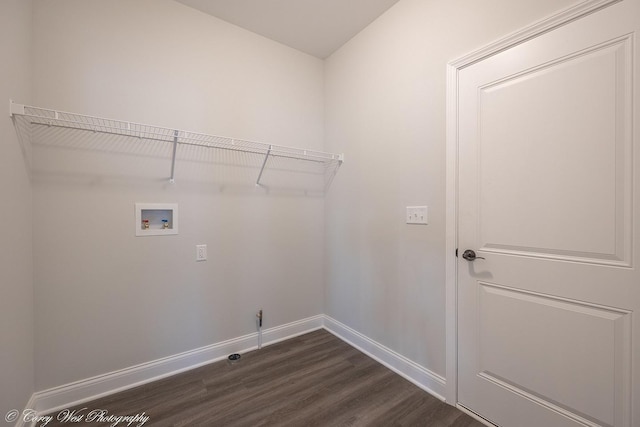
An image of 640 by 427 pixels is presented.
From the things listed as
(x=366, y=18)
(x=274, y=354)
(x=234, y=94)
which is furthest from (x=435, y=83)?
(x=274, y=354)

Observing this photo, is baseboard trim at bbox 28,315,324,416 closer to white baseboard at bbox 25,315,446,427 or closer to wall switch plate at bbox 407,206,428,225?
white baseboard at bbox 25,315,446,427

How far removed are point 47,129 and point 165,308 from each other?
1.37 meters

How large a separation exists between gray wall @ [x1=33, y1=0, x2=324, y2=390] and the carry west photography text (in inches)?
7.0

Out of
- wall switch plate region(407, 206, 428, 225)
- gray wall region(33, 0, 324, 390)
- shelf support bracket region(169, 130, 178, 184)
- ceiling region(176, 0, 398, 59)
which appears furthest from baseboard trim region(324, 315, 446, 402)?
ceiling region(176, 0, 398, 59)

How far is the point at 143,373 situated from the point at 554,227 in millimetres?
2693

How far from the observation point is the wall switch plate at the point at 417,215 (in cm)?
176

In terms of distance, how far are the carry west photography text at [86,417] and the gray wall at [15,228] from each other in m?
0.14

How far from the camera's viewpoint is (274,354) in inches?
86.3

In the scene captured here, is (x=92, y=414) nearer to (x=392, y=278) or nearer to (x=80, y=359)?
(x=80, y=359)

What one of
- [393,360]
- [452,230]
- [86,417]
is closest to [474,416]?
[393,360]

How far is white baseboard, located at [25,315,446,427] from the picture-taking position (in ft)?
5.12

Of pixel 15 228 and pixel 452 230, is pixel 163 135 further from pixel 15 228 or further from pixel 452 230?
pixel 452 230

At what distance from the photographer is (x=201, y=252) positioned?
2037 mm

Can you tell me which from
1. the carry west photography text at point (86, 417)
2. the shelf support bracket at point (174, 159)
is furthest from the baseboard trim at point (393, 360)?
the shelf support bracket at point (174, 159)
